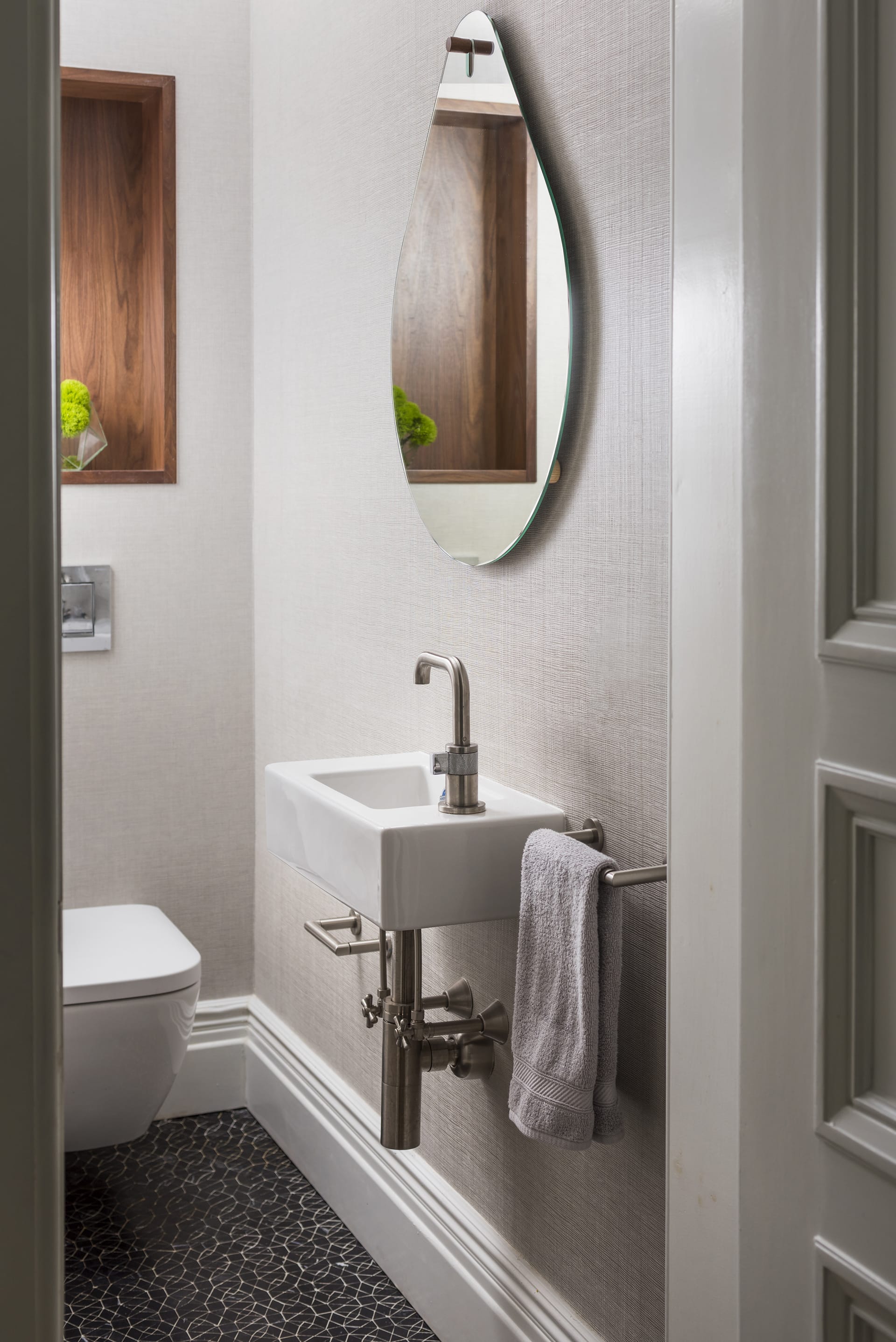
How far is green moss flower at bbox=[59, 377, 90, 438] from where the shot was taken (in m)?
2.50

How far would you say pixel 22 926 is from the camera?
49cm

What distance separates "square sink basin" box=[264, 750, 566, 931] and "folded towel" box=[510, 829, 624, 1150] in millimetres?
98

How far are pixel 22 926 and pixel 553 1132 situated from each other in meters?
0.94

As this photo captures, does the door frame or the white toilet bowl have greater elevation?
the door frame

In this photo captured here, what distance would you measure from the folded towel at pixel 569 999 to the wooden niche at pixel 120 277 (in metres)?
1.58

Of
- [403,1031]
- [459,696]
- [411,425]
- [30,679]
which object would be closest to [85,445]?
[411,425]

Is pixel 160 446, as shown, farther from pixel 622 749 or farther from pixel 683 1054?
pixel 683 1054

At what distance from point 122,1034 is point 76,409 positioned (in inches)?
50.1

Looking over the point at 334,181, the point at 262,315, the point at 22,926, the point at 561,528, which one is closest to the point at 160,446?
the point at 262,315

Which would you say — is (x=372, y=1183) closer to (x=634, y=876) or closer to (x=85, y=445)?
(x=634, y=876)

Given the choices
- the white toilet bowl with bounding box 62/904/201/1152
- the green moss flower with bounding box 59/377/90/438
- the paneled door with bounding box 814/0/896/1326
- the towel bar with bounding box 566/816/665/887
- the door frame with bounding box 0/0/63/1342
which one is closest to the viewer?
the door frame with bounding box 0/0/63/1342

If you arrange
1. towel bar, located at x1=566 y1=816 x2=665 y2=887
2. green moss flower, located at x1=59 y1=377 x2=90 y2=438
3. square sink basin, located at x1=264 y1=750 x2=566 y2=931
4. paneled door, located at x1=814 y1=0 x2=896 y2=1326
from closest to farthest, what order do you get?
paneled door, located at x1=814 y1=0 x2=896 y2=1326, towel bar, located at x1=566 y1=816 x2=665 y2=887, square sink basin, located at x1=264 y1=750 x2=566 y2=931, green moss flower, located at x1=59 y1=377 x2=90 y2=438

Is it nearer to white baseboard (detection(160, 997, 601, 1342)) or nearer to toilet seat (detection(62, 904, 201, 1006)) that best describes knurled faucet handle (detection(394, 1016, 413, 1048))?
white baseboard (detection(160, 997, 601, 1342))

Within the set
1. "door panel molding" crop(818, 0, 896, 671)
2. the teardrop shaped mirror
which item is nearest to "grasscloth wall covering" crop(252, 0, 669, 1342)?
the teardrop shaped mirror
